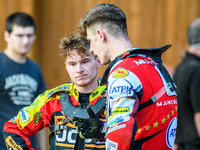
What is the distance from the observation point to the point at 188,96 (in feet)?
15.1

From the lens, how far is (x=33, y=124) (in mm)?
3279

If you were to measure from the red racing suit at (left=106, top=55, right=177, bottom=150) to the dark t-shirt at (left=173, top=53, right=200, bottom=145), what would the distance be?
6.14 feet

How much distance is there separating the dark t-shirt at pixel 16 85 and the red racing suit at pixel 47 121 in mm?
1235

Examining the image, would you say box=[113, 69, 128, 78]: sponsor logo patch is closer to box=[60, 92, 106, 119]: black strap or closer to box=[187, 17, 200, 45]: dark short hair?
box=[60, 92, 106, 119]: black strap

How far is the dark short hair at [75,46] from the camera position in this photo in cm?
333

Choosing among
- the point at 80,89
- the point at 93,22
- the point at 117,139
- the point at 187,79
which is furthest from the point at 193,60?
the point at 117,139

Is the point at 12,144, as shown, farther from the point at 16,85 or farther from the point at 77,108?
the point at 16,85

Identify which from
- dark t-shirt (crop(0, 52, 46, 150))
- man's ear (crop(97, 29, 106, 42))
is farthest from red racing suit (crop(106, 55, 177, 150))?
dark t-shirt (crop(0, 52, 46, 150))

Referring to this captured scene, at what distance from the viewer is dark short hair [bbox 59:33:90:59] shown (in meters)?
3.33

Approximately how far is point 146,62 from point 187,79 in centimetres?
211

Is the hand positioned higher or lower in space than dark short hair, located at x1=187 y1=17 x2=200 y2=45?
lower

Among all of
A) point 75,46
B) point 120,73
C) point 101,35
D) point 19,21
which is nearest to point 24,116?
point 75,46

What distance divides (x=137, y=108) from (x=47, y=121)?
109 cm

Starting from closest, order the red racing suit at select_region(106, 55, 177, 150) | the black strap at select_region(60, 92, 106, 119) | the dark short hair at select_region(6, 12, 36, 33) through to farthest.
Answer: the red racing suit at select_region(106, 55, 177, 150) < the black strap at select_region(60, 92, 106, 119) < the dark short hair at select_region(6, 12, 36, 33)
